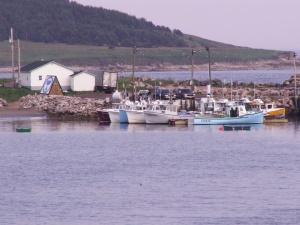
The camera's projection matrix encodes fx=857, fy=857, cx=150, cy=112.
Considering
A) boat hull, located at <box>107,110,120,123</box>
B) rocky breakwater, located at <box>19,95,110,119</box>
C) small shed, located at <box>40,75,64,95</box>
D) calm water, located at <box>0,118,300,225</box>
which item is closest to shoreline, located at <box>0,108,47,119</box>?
rocky breakwater, located at <box>19,95,110,119</box>

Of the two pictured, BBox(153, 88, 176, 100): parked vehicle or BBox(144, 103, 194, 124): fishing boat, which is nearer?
BBox(144, 103, 194, 124): fishing boat

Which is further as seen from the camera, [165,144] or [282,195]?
[165,144]

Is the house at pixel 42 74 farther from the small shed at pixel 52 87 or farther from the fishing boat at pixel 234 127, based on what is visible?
the fishing boat at pixel 234 127

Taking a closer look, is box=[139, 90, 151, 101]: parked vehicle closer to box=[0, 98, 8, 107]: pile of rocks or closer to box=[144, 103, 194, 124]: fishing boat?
box=[144, 103, 194, 124]: fishing boat

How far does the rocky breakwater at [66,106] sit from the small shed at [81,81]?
26.6 feet

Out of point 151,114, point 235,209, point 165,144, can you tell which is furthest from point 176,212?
point 151,114

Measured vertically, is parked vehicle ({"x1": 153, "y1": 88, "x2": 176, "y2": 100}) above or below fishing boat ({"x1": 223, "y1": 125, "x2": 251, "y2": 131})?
above

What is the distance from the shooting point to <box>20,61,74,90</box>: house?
99.1 m

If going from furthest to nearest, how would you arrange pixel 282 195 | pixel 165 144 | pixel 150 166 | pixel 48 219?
pixel 165 144 < pixel 150 166 < pixel 282 195 < pixel 48 219

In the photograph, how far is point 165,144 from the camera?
66.6m

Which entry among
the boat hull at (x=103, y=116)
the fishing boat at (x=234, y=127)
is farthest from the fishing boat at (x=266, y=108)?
the boat hull at (x=103, y=116)

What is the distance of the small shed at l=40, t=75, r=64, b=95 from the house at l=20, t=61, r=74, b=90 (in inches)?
135

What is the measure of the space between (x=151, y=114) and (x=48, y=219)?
4269cm

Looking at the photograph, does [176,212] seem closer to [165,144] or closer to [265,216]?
[265,216]
